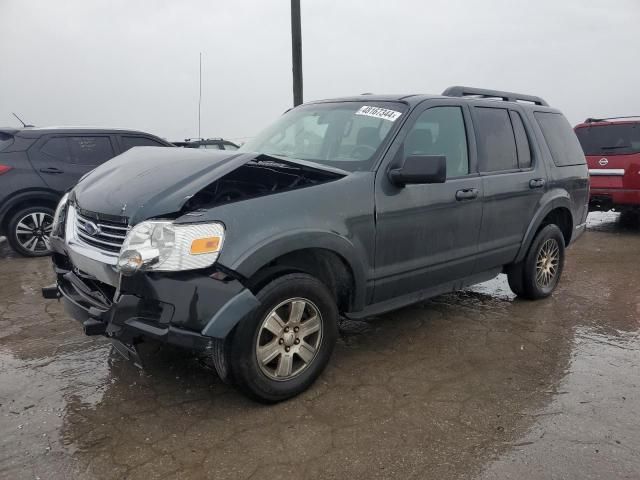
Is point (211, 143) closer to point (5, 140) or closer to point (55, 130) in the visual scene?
point (55, 130)

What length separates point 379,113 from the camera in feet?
12.3

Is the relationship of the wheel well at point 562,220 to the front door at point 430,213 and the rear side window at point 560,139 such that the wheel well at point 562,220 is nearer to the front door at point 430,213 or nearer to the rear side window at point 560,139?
the rear side window at point 560,139

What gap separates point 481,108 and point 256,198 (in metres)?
2.33

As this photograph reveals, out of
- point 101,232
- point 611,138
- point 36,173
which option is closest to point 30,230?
point 36,173

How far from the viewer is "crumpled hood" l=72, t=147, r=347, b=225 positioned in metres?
2.74

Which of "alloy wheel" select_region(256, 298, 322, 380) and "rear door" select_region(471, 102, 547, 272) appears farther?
"rear door" select_region(471, 102, 547, 272)

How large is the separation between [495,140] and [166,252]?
9.54ft

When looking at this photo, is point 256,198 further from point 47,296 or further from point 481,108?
point 481,108

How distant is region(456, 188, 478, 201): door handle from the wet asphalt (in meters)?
1.07

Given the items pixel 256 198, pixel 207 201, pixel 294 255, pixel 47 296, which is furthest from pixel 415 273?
pixel 47 296

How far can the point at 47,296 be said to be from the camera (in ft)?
11.1

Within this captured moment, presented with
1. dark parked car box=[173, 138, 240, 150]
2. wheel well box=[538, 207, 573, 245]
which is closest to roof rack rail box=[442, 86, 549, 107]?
wheel well box=[538, 207, 573, 245]

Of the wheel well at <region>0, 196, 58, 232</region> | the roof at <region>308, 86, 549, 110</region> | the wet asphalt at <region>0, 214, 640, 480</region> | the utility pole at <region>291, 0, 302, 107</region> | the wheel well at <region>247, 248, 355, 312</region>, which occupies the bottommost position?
the wet asphalt at <region>0, 214, 640, 480</region>

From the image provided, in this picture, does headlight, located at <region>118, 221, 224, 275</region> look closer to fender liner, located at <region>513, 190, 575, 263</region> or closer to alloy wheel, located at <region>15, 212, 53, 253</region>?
fender liner, located at <region>513, 190, 575, 263</region>
